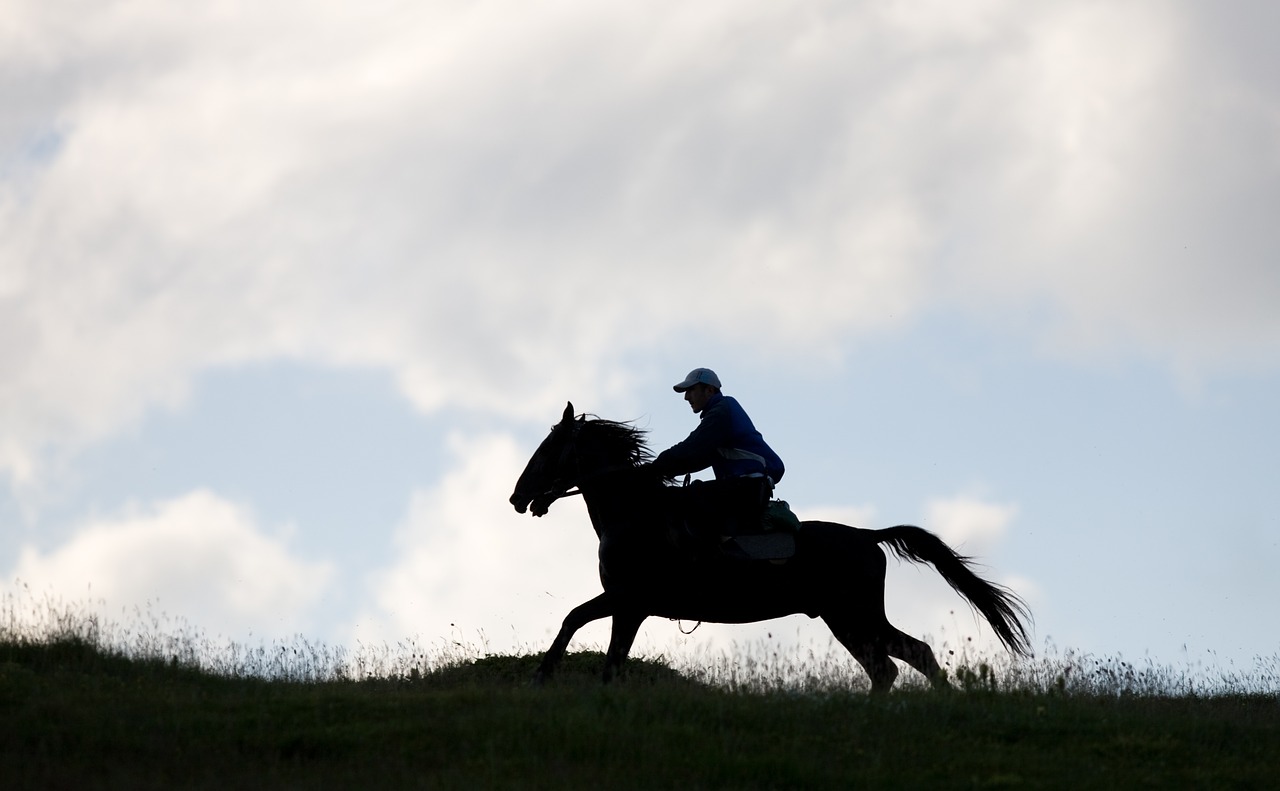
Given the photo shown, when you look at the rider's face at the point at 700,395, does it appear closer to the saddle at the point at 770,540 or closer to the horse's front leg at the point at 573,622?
the saddle at the point at 770,540

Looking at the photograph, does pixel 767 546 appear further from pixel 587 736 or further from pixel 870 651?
pixel 587 736

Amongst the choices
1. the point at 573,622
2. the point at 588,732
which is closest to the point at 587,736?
the point at 588,732

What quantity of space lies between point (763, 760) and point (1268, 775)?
12.1ft

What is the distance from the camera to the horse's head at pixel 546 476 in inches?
583

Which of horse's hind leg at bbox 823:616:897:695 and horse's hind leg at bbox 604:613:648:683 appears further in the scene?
horse's hind leg at bbox 823:616:897:695

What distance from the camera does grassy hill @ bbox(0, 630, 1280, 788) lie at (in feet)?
32.8

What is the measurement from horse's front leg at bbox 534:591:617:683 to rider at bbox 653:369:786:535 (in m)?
1.29

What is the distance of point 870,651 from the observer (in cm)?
1423

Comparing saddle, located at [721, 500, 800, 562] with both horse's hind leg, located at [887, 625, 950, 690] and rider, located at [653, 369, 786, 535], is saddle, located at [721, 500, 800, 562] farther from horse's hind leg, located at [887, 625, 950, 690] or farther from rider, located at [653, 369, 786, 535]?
horse's hind leg, located at [887, 625, 950, 690]

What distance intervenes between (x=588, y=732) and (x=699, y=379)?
4.83 m

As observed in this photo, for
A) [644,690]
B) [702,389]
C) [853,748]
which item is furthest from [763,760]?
[702,389]

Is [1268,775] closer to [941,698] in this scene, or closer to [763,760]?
[941,698]

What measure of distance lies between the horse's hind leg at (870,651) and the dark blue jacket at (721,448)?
1687 millimetres

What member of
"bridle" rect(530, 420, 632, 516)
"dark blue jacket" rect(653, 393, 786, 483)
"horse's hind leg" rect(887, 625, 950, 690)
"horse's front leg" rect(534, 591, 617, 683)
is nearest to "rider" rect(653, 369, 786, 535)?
"dark blue jacket" rect(653, 393, 786, 483)
